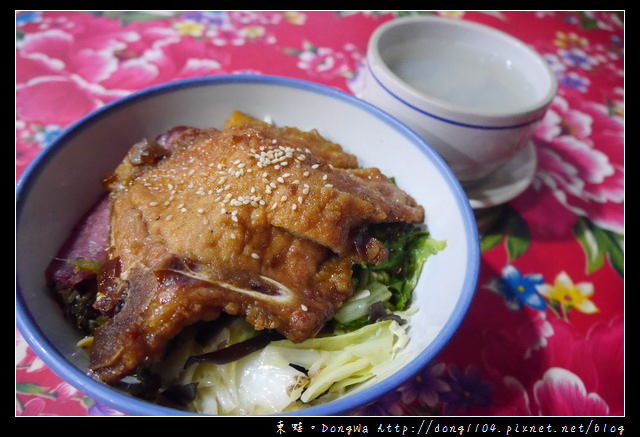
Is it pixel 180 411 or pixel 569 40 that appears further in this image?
pixel 569 40

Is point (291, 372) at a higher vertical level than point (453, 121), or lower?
lower

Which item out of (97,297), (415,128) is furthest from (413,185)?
(97,297)

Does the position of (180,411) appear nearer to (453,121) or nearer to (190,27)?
(453,121)

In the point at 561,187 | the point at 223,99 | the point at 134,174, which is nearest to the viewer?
the point at 134,174

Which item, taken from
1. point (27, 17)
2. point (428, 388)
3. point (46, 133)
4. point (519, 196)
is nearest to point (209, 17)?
point (27, 17)

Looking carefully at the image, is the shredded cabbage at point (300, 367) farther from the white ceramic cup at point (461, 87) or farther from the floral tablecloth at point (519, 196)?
the white ceramic cup at point (461, 87)

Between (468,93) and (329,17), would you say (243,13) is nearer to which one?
(329,17)

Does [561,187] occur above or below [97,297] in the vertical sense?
below
